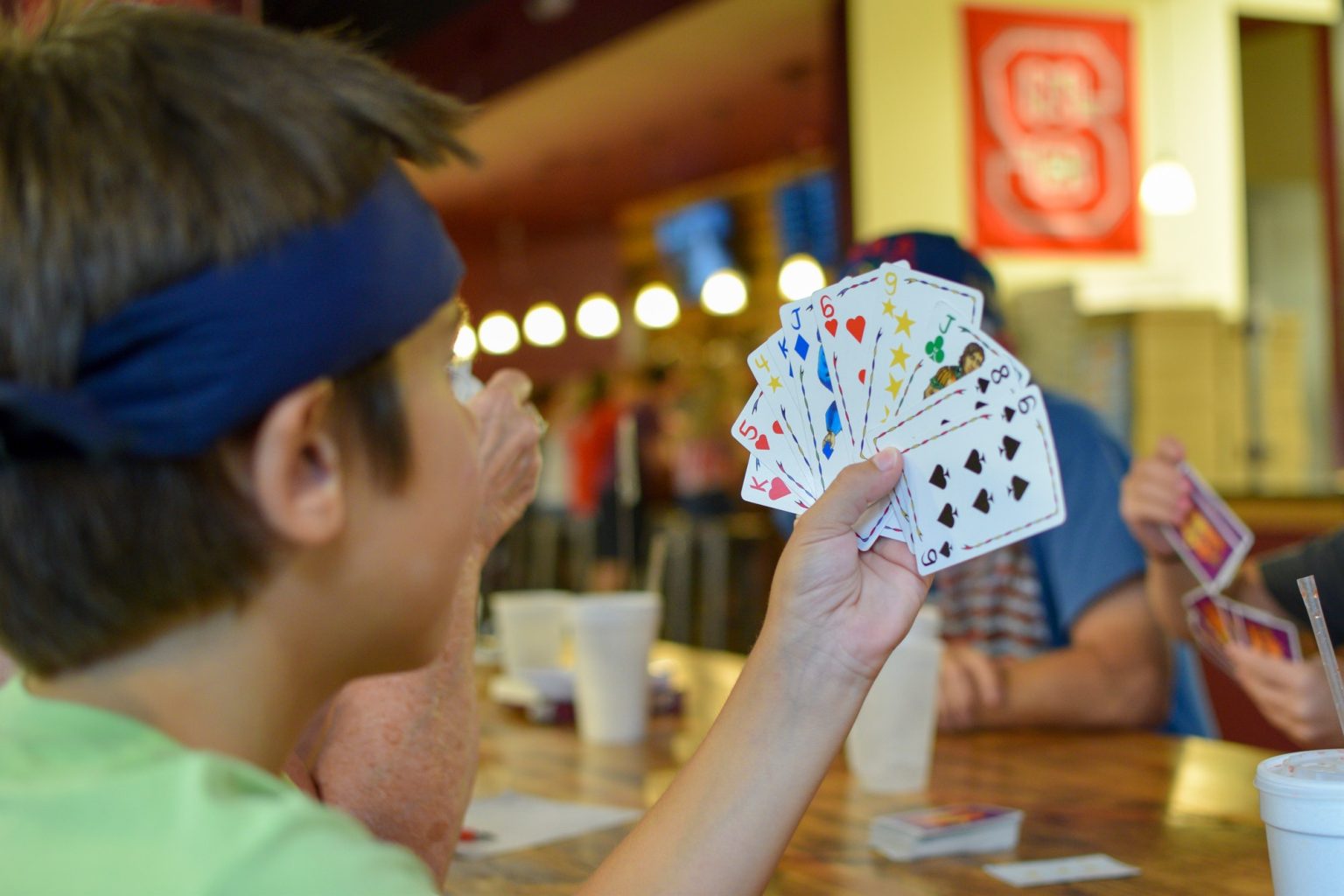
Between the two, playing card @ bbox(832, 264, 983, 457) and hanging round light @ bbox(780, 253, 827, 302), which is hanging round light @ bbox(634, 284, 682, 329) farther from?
playing card @ bbox(832, 264, 983, 457)

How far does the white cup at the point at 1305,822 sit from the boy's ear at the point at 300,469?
64 centimetres

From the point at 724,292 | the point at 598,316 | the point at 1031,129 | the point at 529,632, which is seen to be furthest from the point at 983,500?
the point at 598,316

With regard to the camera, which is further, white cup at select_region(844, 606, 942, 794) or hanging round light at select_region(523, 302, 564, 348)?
hanging round light at select_region(523, 302, 564, 348)

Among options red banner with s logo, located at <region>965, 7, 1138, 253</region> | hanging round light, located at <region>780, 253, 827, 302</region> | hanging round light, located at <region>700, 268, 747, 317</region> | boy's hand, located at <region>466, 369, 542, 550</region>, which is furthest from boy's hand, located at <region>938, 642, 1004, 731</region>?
hanging round light, located at <region>700, 268, 747, 317</region>

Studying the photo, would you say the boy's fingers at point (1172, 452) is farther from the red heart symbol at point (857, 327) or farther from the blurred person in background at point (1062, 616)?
the red heart symbol at point (857, 327)

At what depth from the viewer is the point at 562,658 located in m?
2.64

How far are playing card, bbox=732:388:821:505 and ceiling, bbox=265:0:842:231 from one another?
4.73m

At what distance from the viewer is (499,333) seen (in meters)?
14.4

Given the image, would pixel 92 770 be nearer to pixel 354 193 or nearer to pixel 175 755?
pixel 175 755

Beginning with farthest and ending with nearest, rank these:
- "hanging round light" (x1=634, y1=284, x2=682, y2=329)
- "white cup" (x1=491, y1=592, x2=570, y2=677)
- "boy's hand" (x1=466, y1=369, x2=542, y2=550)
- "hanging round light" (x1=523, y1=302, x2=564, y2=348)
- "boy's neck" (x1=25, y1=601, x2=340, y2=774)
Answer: "hanging round light" (x1=523, y1=302, x2=564, y2=348), "hanging round light" (x1=634, y1=284, x2=682, y2=329), "white cup" (x1=491, y1=592, x2=570, y2=677), "boy's hand" (x1=466, y1=369, x2=542, y2=550), "boy's neck" (x1=25, y1=601, x2=340, y2=774)

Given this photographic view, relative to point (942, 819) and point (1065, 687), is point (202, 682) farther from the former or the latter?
point (1065, 687)

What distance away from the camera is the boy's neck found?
731 mm

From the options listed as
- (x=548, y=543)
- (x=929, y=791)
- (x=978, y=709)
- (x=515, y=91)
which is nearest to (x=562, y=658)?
(x=978, y=709)

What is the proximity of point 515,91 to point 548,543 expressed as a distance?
9.15 feet
